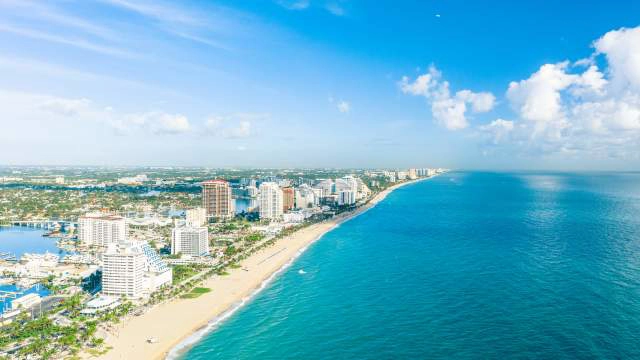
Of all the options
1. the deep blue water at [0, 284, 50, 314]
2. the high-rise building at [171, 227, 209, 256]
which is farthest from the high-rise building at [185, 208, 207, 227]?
the deep blue water at [0, 284, 50, 314]

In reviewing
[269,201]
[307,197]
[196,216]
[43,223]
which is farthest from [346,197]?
[43,223]

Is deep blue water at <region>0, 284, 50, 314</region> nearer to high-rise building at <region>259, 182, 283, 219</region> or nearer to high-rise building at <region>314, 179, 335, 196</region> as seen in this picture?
high-rise building at <region>259, 182, 283, 219</region>

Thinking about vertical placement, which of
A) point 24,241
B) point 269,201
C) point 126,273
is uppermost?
point 269,201

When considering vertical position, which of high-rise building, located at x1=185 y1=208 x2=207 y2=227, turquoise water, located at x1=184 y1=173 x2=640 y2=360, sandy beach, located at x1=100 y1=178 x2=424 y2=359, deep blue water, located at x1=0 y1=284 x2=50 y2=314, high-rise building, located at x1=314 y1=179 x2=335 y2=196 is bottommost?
deep blue water, located at x1=0 y1=284 x2=50 y2=314

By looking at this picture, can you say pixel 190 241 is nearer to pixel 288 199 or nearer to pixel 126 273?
pixel 126 273

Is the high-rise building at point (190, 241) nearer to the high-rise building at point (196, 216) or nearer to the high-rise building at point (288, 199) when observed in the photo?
the high-rise building at point (196, 216)

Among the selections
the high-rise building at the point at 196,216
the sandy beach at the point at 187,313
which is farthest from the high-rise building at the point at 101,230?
the sandy beach at the point at 187,313
